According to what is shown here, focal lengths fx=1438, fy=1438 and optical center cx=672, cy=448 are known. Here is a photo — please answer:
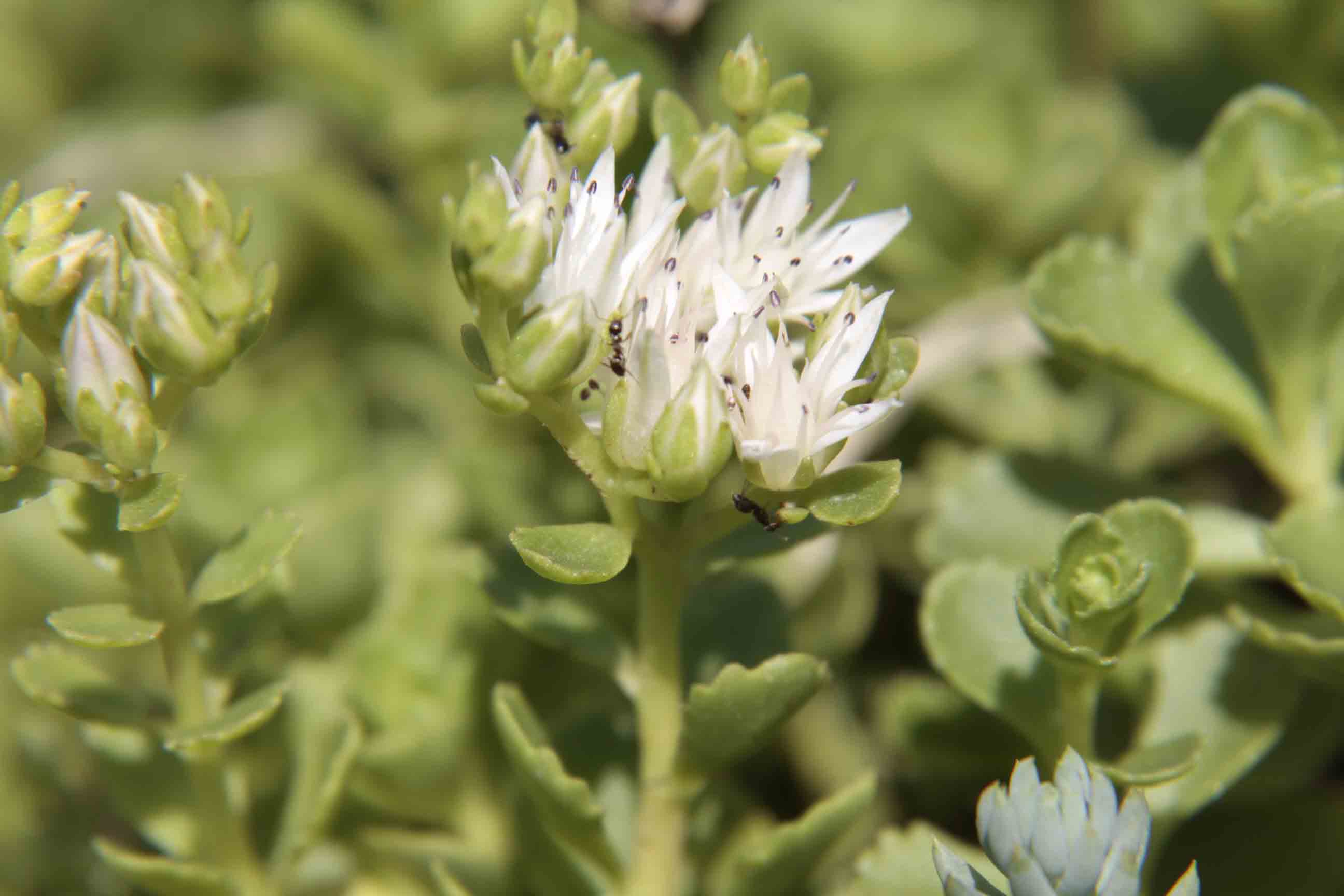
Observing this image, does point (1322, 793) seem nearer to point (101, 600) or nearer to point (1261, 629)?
point (1261, 629)

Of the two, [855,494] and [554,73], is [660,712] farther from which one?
[554,73]

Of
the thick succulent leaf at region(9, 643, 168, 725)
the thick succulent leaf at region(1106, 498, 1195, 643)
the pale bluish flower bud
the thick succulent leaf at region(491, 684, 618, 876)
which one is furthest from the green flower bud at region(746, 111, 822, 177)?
the thick succulent leaf at region(9, 643, 168, 725)

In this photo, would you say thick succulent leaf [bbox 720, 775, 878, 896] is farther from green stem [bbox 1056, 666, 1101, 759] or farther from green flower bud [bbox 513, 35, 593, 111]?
green flower bud [bbox 513, 35, 593, 111]

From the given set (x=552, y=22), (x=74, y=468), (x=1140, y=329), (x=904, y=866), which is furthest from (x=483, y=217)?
(x=1140, y=329)

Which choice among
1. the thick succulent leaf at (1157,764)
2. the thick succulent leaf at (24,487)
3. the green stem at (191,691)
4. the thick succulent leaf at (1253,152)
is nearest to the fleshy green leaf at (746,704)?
the thick succulent leaf at (1157,764)

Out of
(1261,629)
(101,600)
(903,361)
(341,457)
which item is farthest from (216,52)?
(1261,629)

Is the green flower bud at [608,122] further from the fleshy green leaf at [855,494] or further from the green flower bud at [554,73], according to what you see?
the fleshy green leaf at [855,494]
